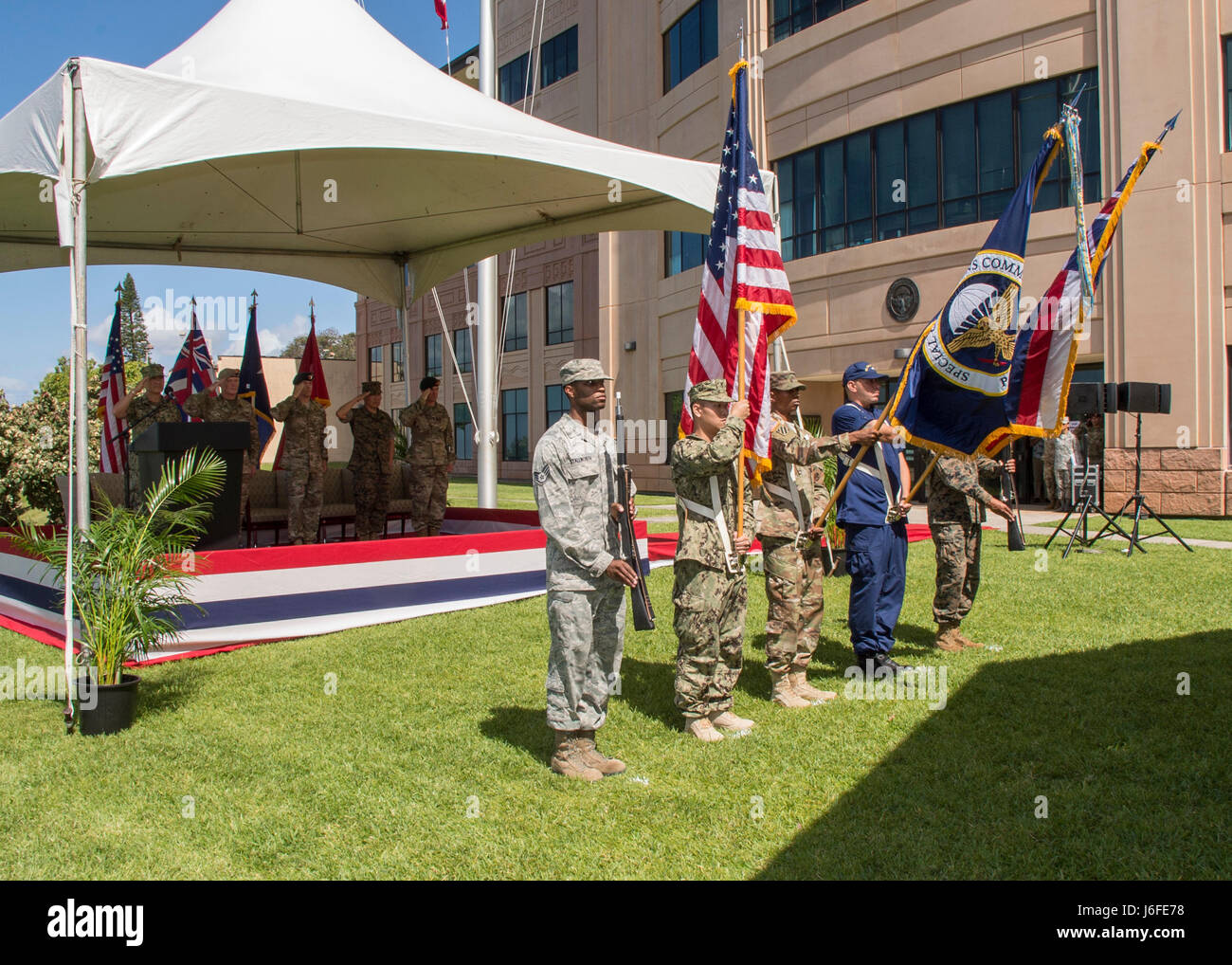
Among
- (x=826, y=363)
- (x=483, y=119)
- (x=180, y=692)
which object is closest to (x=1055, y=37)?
(x=826, y=363)

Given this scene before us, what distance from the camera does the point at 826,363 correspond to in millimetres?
20406

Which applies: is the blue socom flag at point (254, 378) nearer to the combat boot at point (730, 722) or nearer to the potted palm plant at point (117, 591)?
the potted palm plant at point (117, 591)

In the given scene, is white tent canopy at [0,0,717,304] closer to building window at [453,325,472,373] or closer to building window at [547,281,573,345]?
building window at [547,281,573,345]

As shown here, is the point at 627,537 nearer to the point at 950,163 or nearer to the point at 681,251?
the point at 950,163

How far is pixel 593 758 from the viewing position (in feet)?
15.8

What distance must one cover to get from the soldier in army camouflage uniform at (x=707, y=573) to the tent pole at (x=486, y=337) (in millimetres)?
8063

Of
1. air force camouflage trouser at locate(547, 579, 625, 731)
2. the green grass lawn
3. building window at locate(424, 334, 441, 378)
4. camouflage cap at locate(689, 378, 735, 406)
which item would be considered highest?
building window at locate(424, 334, 441, 378)

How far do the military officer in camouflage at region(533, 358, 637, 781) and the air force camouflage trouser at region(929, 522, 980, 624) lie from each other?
3.56 m

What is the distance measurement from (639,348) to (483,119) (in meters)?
19.6

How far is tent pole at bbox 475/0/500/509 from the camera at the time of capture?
13180 millimetres

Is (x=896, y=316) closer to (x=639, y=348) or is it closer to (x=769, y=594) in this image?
(x=639, y=348)

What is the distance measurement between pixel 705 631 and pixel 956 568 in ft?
9.82

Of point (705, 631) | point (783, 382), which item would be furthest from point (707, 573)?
point (783, 382)

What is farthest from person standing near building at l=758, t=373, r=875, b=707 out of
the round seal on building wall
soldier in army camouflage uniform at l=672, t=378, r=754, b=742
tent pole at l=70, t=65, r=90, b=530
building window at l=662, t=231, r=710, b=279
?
building window at l=662, t=231, r=710, b=279
